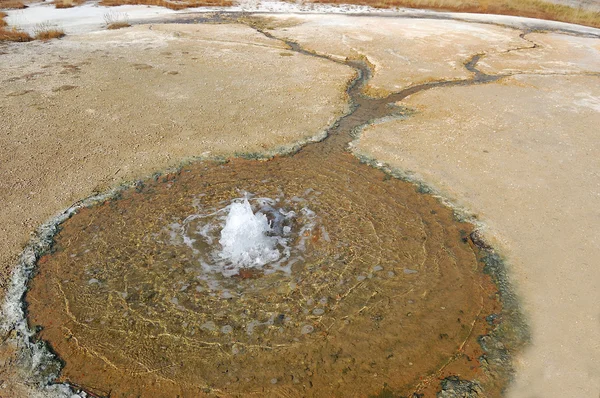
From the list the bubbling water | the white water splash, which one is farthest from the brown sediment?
the white water splash

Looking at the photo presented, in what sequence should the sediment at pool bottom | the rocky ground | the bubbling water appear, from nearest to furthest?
the sediment at pool bottom, the rocky ground, the bubbling water

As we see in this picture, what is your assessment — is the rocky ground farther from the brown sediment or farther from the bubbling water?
the bubbling water

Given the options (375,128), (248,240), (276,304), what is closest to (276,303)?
(276,304)

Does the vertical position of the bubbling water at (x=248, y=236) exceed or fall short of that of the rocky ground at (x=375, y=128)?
it falls short

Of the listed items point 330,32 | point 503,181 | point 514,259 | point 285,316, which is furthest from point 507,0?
point 285,316

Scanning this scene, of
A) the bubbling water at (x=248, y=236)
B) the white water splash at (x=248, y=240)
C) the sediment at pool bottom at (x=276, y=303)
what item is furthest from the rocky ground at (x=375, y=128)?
the white water splash at (x=248, y=240)

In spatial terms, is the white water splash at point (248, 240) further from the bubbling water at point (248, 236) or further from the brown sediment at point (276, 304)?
the brown sediment at point (276, 304)
